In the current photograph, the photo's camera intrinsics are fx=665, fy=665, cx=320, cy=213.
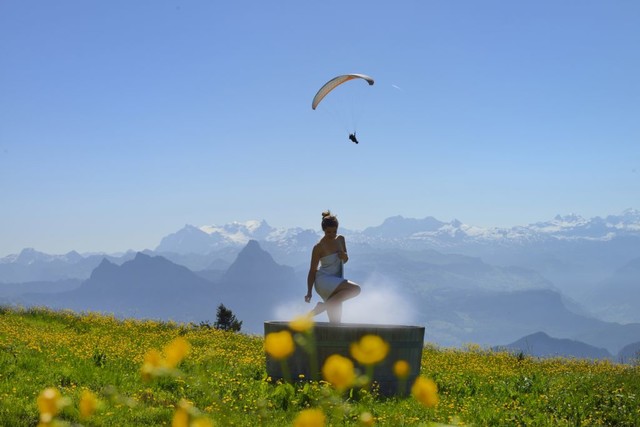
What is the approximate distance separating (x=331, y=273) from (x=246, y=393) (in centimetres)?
377

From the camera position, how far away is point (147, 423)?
8484 mm

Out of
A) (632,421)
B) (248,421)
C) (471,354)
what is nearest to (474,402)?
(632,421)

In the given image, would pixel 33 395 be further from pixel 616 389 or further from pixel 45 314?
pixel 45 314

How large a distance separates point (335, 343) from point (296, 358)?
0.79m

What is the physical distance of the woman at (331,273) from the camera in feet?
44.6

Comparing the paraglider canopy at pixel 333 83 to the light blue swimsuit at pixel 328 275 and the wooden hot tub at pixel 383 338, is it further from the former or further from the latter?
the wooden hot tub at pixel 383 338

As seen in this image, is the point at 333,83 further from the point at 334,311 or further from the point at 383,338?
the point at 383,338

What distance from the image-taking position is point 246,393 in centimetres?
1072

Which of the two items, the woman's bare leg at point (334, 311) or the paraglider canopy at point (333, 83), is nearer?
the woman's bare leg at point (334, 311)

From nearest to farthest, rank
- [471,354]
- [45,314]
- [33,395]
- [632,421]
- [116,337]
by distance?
[33,395], [632,421], [116,337], [471,354], [45,314]

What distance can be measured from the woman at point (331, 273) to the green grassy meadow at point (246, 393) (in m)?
1.94

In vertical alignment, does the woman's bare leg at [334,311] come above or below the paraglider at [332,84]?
below

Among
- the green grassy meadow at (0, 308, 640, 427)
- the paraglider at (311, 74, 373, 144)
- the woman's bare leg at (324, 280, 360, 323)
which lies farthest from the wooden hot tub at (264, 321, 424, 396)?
the paraglider at (311, 74, 373, 144)

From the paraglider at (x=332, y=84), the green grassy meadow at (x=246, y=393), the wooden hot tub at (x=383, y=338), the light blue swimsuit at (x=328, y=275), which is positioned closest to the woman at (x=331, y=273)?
the light blue swimsuit at (x=328, y=275)
